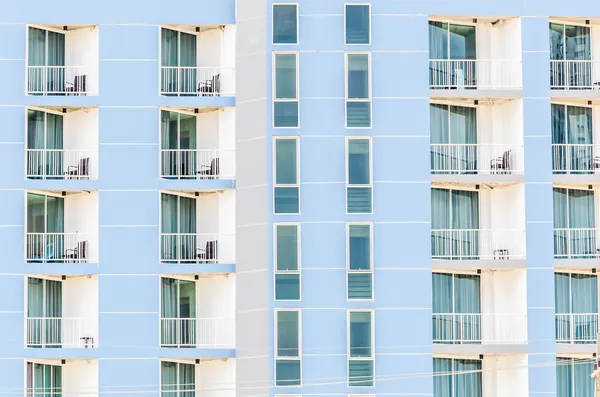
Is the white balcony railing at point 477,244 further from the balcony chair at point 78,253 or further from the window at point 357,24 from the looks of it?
the balcony chair at point 78,253

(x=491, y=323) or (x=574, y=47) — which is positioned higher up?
(x=574, y=47)

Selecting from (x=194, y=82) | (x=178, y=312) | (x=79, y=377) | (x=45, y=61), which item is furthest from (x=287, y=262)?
(x=45, y=61)

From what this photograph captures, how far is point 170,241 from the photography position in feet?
257

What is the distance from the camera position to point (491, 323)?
78125 mm

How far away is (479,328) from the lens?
78125 mm

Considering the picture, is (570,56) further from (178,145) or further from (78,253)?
(78,253)

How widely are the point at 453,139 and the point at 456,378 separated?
819cm

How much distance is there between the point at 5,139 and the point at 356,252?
12.4 metres

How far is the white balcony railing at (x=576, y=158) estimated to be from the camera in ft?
260

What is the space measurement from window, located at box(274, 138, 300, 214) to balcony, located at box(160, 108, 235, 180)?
6.15 ft

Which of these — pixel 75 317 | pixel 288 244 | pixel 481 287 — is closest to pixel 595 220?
pixel 481 287

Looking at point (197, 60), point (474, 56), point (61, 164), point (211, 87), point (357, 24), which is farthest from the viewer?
point (474, 56)

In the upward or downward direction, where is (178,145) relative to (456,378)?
upward

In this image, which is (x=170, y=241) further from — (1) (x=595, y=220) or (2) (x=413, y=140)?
(1) (x=595, y=220)
